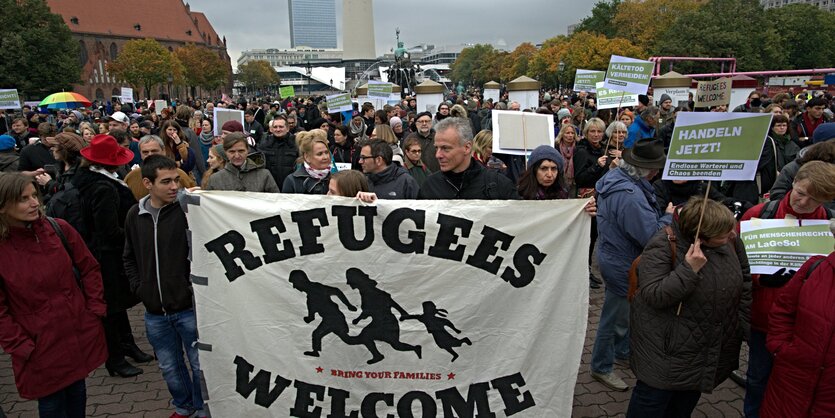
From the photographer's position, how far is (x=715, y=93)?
36.0ft

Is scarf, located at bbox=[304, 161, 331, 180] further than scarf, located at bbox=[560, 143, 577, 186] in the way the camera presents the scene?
No

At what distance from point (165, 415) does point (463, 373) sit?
2631 mm

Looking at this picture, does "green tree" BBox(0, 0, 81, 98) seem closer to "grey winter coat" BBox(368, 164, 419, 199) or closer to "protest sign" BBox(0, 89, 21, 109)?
"protest sign" BBox(0, 89, 21, 109)

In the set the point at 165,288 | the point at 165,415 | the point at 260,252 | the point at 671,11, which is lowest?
the point at 165,415

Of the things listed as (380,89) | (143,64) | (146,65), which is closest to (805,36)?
(380,89)

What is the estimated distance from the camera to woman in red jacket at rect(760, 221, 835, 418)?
2.79m

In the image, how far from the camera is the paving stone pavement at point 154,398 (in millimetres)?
4246

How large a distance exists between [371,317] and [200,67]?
3513 inches

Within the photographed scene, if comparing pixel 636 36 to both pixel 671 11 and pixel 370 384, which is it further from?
pixel 370 384

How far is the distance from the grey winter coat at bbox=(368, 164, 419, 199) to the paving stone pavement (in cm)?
216

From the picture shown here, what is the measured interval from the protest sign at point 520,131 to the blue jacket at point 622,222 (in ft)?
6.61

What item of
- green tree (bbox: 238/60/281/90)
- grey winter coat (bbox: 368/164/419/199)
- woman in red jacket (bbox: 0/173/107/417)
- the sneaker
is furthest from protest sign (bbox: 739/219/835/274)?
green tree (bbox: 238/60/281/90)

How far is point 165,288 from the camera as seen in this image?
3643mm

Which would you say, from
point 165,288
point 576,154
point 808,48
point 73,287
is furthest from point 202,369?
point 808,48
